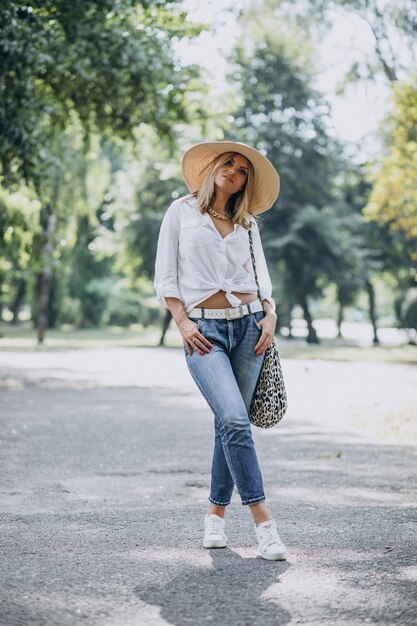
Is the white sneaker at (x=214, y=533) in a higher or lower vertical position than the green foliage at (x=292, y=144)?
lower

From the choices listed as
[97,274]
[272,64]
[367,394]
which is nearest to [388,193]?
[367,394]

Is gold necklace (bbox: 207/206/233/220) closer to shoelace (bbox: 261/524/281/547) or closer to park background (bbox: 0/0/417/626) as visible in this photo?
park background (bbox: 0/0/417/626)

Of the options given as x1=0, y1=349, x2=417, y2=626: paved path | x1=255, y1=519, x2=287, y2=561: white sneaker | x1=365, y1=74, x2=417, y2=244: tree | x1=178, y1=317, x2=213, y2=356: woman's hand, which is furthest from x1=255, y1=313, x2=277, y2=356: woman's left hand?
x1=365, y1=74, x2=417, y2=244: tree

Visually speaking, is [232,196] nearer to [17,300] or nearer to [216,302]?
[216,302]

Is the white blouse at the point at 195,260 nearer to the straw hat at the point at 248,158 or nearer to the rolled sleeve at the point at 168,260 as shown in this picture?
the rolled sleeve at the point at 168,260

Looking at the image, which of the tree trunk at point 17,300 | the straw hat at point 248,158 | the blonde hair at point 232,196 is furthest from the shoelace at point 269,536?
the tree trunk at point 17,300

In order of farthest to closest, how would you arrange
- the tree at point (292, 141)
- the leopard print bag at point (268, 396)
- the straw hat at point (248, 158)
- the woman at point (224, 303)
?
the tree at point (292, 141) < the straw hat at point (248, 158) < the leopard print bag at point (268, 396) < the woman at point (224, 303)

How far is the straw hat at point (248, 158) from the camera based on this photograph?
4711 millimetres

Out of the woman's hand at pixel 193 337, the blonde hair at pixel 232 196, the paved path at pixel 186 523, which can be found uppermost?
the blonde hair at pixel 232 196

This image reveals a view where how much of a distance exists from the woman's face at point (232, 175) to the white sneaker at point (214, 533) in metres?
1.72

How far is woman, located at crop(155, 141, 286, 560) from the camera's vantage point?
436 cm

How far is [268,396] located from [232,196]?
1106 mm

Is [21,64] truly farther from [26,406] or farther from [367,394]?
[367,394]

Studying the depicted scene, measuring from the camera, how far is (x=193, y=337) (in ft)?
14.4
